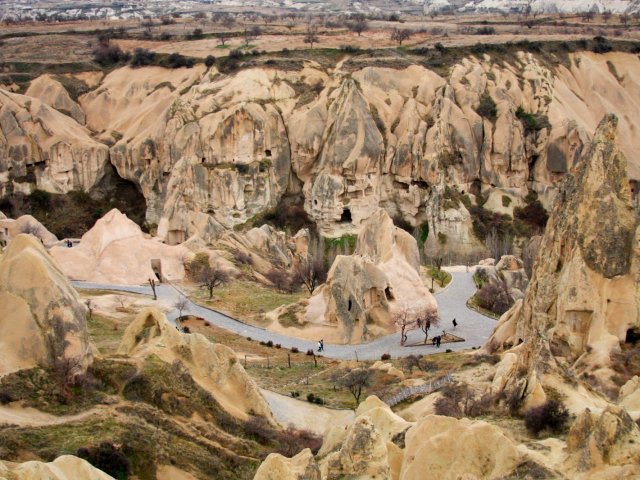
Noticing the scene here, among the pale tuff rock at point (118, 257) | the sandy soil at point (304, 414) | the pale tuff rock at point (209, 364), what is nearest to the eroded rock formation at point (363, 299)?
the pale tuff rock at point (118, 257)

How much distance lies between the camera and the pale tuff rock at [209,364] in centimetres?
2872

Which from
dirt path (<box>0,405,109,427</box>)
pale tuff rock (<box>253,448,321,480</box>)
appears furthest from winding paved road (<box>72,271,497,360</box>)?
pale tuff rock (<box>253,448,321,480</box>)

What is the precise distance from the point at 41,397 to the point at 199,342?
6.27 m

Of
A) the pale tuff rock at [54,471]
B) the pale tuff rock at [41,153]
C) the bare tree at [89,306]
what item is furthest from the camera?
the pale tuff rock at [41,153]

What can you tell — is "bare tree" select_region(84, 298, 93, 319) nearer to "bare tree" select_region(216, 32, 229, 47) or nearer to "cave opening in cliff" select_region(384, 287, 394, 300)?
"cave opening in cliff" select_region(384, 287, 394, 300)

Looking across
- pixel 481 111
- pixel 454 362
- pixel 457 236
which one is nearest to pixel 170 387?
pixel 454 362

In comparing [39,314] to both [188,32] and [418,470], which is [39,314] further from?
[188,32]

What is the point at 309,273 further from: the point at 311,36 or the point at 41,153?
the point at 311,36

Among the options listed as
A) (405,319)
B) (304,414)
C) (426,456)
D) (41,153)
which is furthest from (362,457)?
(41,153)

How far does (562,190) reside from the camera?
117 feet

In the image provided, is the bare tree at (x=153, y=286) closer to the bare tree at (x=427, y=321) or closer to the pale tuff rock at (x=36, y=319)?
the bare tree at (x=427, y=321)

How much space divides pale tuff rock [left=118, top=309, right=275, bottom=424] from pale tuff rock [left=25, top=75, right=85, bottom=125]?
91.0 metres

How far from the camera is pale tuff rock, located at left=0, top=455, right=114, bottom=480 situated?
16.3m

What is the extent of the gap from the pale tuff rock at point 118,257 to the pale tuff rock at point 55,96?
54.1 meters
